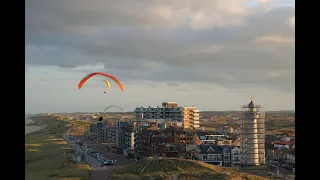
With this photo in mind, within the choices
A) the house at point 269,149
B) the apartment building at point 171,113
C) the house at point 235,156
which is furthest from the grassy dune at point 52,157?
the house at point 269,149

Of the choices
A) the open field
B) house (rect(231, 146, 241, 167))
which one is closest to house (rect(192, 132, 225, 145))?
house (rect(231, 146, 241, 167))

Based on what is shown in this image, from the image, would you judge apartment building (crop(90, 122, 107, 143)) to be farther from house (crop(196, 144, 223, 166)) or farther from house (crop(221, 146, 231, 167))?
house (crop(221, 146, 231, 167))

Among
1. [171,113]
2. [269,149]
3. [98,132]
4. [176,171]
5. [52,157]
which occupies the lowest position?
[176,171]

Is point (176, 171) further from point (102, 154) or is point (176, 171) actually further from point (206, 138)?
point (102, 154)

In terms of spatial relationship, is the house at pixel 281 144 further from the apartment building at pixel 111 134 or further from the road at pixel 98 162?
the apartment building at pixel 111 134

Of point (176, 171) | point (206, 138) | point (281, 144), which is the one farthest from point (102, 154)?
point (281, 144)

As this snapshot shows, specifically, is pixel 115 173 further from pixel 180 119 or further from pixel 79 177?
pixel 180 119
